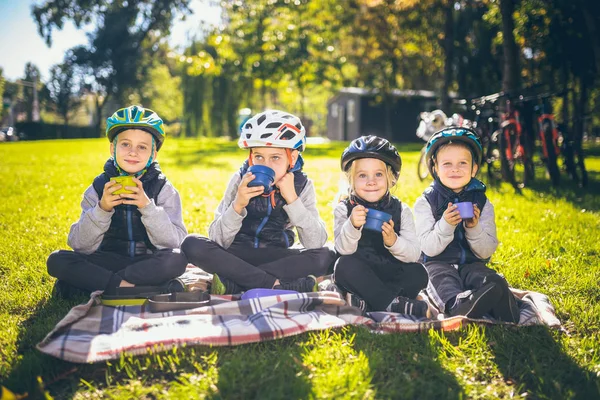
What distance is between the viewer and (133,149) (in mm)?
3674

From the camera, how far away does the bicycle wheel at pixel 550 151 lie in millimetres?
8391

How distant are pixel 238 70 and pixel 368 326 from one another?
2354 centimetres

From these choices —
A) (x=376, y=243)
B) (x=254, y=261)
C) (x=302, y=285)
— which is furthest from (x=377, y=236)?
(x=254, y=261)

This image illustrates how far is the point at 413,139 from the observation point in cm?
3653

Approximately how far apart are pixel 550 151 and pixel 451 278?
6274mm

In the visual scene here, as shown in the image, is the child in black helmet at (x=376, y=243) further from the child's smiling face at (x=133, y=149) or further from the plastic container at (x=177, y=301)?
the child's smiling face at (x=133, y=149)

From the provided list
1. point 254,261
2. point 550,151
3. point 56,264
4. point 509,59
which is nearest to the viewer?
point 56,264

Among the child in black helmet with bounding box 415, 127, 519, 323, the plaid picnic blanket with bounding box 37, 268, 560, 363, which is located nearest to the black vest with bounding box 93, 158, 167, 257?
the plaid picnic blanket with bounding box 37, 268, 560, 363

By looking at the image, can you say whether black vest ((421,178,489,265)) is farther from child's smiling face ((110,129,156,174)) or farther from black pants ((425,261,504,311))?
child's smiling face ((110,129,156,174))

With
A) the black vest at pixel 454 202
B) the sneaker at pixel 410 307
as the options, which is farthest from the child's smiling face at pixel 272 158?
the sneaker at pixel 410 307

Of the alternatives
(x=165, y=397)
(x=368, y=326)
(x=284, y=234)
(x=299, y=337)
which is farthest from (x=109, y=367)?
(x=284, y=234)

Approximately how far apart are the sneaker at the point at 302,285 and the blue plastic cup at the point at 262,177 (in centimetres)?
81

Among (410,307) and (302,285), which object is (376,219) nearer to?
(410,307)

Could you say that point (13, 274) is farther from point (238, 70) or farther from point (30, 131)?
point (30, 131)
